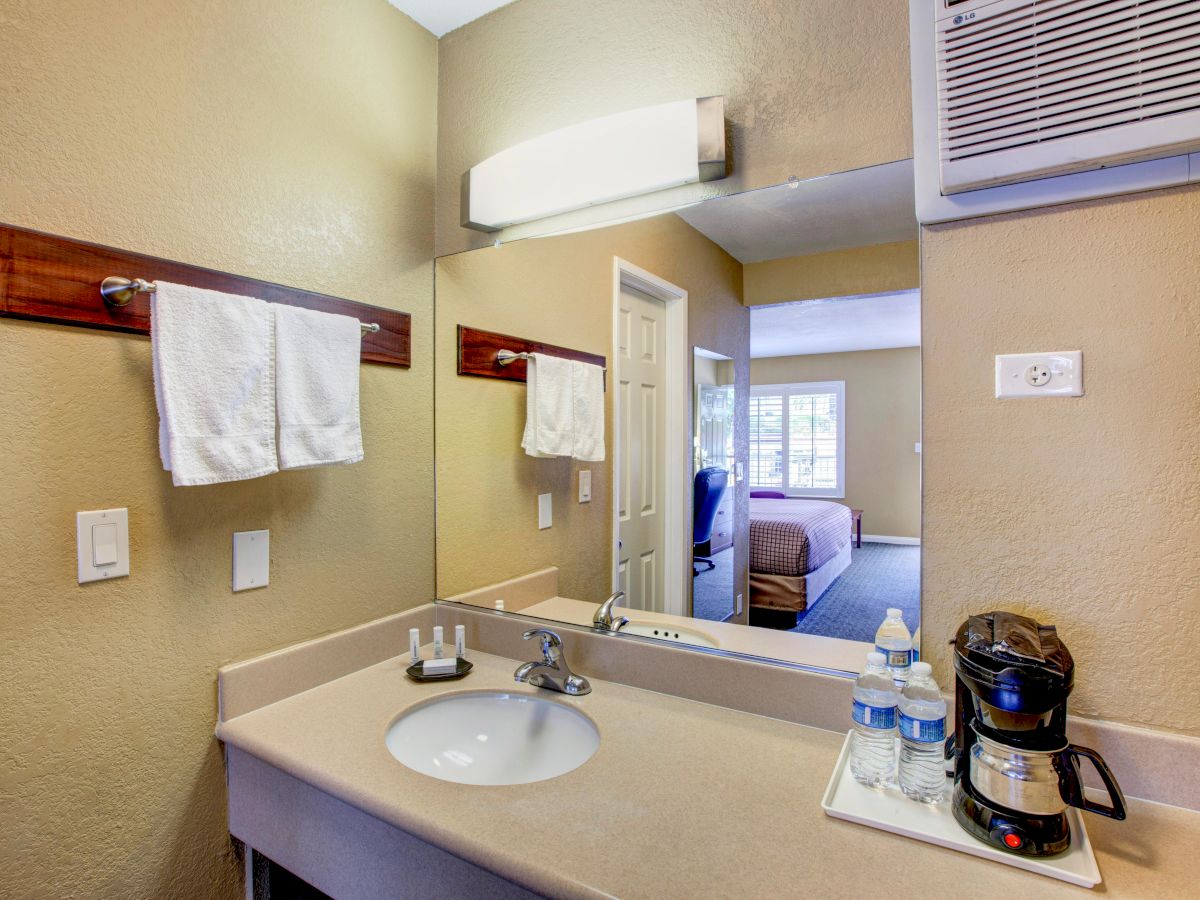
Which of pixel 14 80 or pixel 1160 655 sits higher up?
pixel 14 80

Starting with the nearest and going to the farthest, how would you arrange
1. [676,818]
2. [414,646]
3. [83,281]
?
[676,818] < [83,281] < [414,646]

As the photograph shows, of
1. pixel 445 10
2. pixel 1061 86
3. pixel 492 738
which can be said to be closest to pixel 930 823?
pixel 492 738

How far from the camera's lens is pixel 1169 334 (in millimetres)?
881

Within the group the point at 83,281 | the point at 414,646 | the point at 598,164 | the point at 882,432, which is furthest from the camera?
the point at 414,646

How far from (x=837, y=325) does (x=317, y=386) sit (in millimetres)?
1062

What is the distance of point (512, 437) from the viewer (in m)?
1.66

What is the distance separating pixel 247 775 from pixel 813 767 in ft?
3.40

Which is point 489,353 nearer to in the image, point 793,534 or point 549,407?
point 549,407

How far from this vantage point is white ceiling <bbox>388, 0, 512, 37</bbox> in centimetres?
150

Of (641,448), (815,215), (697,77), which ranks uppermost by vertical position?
(697,77)

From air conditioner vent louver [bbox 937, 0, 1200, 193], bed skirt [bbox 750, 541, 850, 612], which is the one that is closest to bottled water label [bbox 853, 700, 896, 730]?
bed skirt [bbox 750, 541, 850, 612]

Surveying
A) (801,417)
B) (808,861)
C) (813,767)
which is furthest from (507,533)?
(808,861)

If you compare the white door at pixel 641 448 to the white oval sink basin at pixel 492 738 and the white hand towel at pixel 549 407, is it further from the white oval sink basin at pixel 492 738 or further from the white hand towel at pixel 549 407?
the white oval sink basin at pixel 492 738

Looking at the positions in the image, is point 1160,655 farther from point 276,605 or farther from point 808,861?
point 276,605
